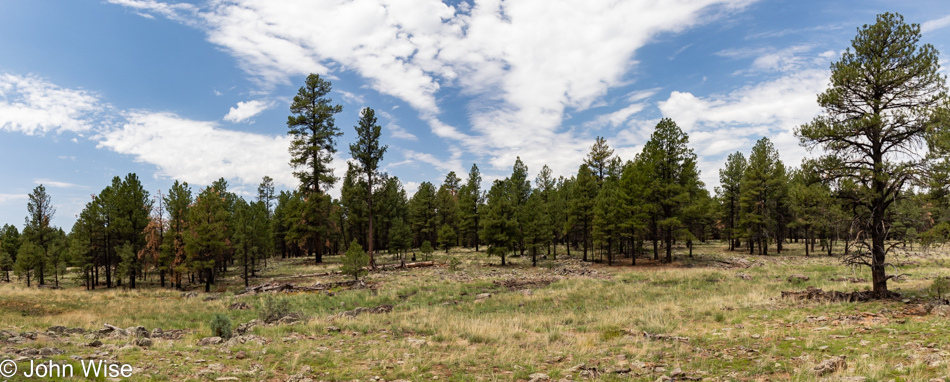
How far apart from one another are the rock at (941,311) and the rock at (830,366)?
7.45 metres

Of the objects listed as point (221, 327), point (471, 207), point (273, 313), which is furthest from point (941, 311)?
point (471, 207)

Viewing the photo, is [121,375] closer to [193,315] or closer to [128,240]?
[193,315]

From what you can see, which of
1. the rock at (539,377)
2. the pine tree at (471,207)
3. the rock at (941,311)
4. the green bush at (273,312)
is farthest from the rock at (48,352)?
the pine tree at (471,207)

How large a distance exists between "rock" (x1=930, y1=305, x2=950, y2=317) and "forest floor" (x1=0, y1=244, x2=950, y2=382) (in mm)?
101

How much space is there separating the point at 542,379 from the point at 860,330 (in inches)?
380

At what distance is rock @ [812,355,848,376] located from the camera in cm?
793

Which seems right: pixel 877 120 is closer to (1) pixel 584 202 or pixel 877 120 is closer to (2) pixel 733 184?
(1) pixel 584 202

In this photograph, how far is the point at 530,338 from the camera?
12.5 metres

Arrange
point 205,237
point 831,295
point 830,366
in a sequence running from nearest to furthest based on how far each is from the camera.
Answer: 1. point 830,366
2. point 831,295
3. point 205,237

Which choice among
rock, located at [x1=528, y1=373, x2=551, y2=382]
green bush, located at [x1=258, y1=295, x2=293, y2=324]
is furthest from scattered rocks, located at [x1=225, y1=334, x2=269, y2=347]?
rock, located at [x1=528, y1=373, x2=551, y2=382]

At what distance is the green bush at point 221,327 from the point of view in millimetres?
13344

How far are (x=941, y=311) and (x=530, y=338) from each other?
41.2ft

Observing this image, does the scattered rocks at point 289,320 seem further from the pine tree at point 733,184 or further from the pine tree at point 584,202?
the pine tree at point 733,184

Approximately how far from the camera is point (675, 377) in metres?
8.34
